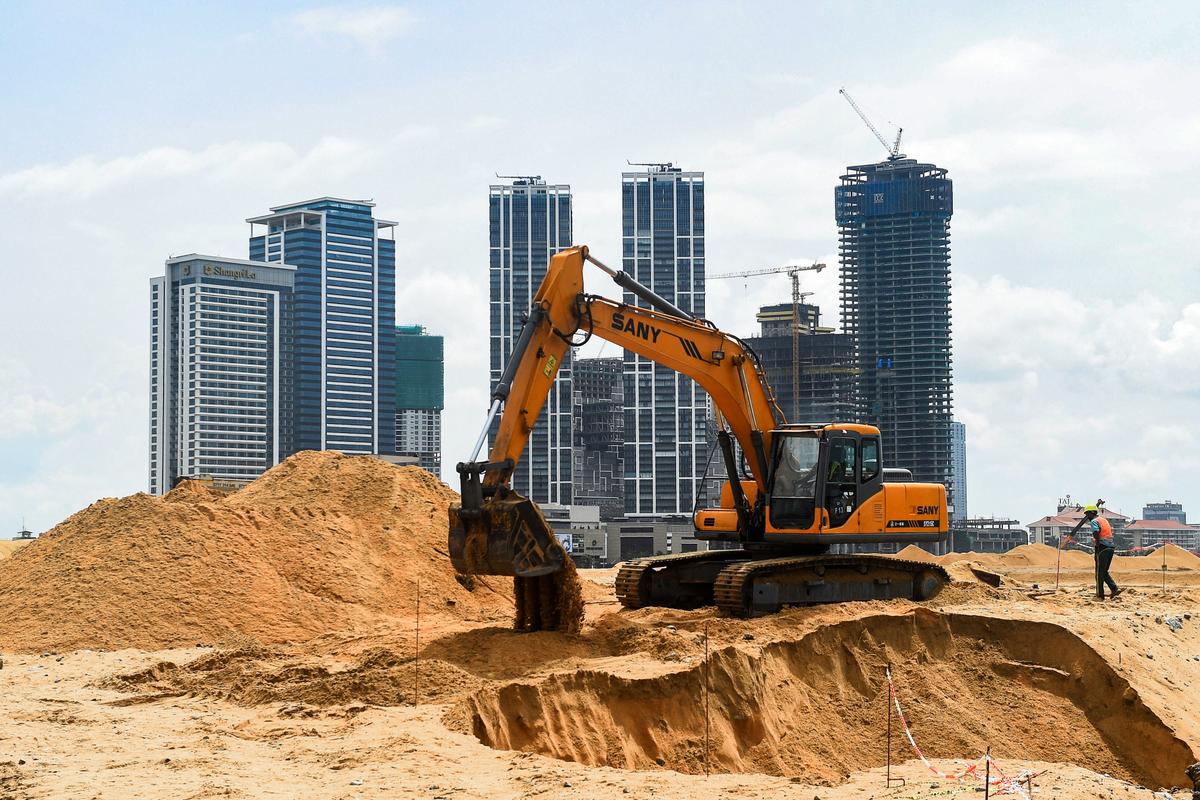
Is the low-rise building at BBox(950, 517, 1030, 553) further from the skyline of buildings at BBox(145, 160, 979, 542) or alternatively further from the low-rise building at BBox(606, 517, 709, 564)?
the low-rise building at BBox(606, 517, 709, 564)

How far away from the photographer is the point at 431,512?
26.5 m

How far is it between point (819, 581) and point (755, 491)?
1.85 meters

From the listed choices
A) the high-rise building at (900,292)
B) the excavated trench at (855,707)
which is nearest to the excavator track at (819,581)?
the excavated trench at (855,707)

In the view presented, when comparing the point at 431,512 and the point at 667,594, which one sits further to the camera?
the point at 431,512

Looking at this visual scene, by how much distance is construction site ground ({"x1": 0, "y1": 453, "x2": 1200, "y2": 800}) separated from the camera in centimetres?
1134

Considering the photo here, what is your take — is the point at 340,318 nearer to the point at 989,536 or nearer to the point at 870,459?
the point at 989,536

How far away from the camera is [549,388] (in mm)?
16297

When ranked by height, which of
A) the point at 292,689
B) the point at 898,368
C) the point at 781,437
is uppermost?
A: the point at 898,368

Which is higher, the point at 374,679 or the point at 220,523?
the point at 220,523

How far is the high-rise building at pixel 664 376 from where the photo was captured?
423 feet

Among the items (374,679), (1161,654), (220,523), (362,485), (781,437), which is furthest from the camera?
(362,485)

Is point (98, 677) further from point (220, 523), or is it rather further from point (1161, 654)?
point (1161, 654)

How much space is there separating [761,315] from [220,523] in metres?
119

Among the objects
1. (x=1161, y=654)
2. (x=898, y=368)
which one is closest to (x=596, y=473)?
(x=898, y=368)
